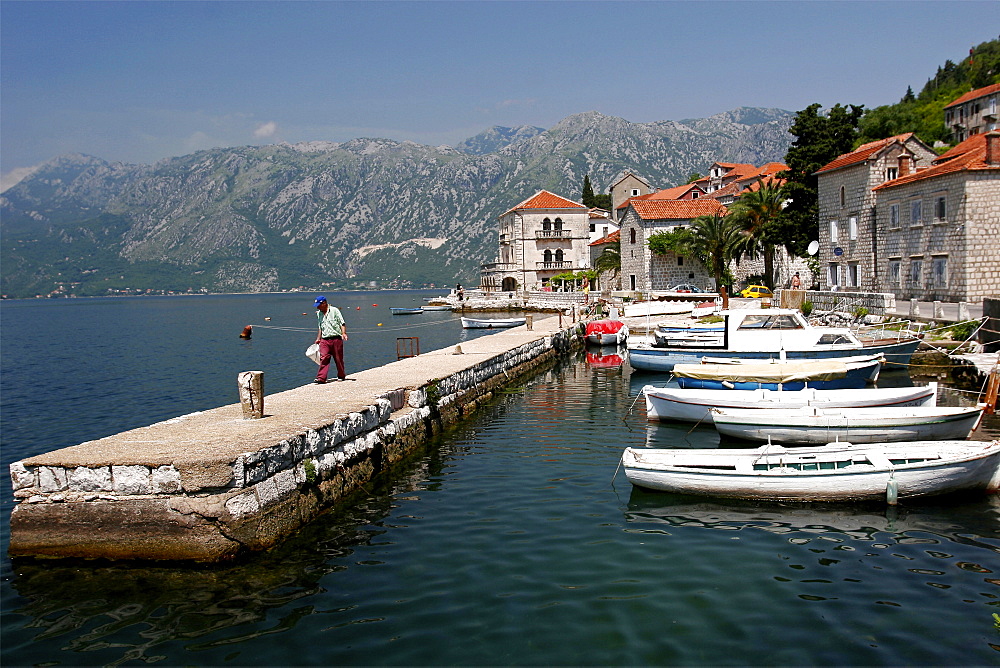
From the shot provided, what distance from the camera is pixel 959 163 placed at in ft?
103

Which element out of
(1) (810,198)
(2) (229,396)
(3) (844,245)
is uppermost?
(1) (810,198)

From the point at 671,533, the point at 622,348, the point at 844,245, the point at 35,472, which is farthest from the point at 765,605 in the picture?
the point at 844,245

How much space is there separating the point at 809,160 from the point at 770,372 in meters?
33.6

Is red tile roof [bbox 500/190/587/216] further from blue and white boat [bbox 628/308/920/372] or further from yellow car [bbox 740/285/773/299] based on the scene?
blue and white boat [bbox 628/308/920/372]

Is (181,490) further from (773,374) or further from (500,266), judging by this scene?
(500,266)

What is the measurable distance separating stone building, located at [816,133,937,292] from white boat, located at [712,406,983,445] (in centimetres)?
2661

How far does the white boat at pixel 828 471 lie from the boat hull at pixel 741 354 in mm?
10878

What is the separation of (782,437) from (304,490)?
9.78 m

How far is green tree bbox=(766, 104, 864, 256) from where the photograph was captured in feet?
153

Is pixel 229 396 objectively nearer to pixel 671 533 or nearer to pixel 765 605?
pixel 671 533

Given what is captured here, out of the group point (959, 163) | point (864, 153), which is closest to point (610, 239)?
point (864, 153)

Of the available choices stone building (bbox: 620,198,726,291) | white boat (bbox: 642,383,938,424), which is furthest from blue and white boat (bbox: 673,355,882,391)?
stone building (bbox: 620,198,726,291)

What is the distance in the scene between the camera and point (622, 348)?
37062 millimetres

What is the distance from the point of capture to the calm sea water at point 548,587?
7.11 metres
